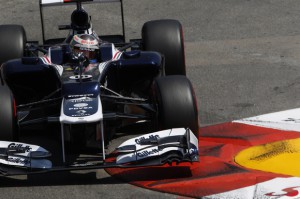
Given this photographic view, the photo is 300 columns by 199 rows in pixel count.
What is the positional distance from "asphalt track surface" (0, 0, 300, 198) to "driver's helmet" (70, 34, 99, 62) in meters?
1.41

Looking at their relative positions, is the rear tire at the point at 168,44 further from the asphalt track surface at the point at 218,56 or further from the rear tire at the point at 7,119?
the rear tire at the point at 7,119

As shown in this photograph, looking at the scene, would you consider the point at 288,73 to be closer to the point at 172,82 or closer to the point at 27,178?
the point at 172,82

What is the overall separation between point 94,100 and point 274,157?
171cm

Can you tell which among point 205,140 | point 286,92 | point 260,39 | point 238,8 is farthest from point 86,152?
point 238,8

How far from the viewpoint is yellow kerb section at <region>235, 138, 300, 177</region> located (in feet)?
28.1

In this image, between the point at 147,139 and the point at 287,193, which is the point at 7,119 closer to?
the point at 147,139

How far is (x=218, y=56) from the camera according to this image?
44.1 ft

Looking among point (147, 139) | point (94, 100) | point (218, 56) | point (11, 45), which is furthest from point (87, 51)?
point (218, 56)

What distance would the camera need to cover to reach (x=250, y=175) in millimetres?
8367

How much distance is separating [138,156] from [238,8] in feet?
28.2

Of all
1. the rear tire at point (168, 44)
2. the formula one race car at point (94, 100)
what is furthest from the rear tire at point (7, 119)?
the rear tire at point (168, 44)

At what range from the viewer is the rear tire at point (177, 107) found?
8641 millimetres

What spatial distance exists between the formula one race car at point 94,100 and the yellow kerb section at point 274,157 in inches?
23.5

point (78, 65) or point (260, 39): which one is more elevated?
point (78, 65)
